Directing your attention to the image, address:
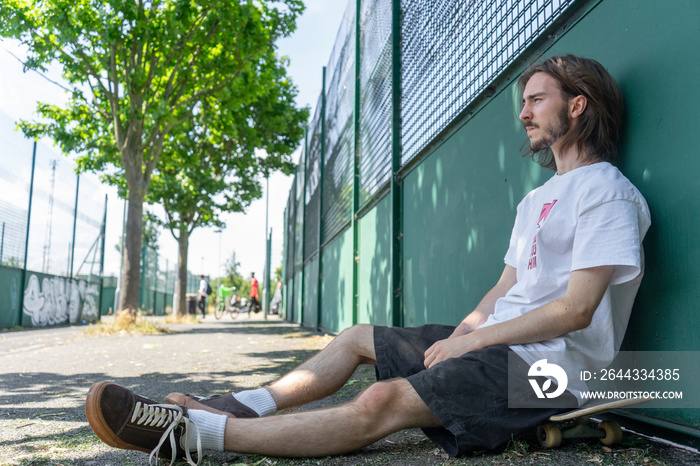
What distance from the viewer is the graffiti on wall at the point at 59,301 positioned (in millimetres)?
13438

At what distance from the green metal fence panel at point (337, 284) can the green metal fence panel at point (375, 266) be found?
86cm

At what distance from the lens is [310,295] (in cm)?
1256

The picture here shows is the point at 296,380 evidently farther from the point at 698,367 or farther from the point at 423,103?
the point at 423,103

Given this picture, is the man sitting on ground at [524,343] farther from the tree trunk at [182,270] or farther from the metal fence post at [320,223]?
the tree trunk at [182,270]

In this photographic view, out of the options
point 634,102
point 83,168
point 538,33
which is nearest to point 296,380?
point 634,102

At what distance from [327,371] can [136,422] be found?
2.76 feet

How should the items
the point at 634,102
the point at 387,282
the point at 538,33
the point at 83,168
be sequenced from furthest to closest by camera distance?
the point at 83,168 < the point at 387,282 < the point at 538,33 < the point at 634,102

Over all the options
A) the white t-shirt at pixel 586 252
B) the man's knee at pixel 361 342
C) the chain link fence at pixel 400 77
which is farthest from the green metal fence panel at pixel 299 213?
the white t-shirt at pixel 586 252

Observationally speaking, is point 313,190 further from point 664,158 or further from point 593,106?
point 664,158

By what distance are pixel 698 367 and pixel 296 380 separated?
149cm

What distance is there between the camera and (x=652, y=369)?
1.92 metres

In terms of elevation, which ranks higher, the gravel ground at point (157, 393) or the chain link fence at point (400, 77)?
the chain link fence at point (400, 77)

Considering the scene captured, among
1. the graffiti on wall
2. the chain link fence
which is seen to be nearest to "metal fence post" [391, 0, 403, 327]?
the chain link fence

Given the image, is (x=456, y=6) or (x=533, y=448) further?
(x=456, y=6)
